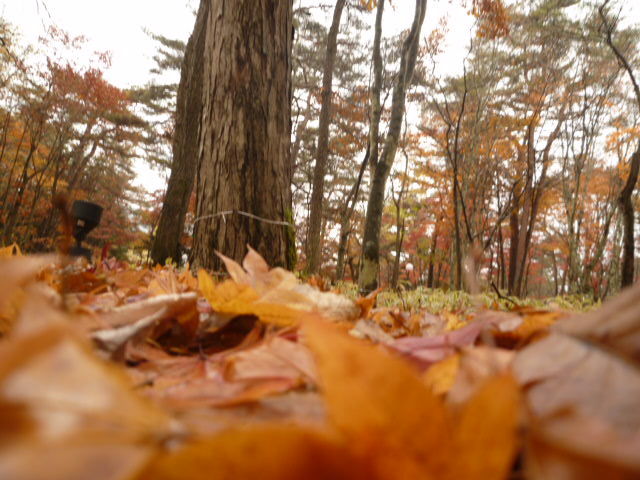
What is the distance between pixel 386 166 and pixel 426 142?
1046 cm

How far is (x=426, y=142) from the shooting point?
14.4 meters

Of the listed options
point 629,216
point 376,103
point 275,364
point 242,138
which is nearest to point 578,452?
point 275,364

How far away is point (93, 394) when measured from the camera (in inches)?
7.5

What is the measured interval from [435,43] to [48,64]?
35.5ft

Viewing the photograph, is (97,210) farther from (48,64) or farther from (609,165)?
(609,165)

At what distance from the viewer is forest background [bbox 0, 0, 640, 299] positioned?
10.1 metres

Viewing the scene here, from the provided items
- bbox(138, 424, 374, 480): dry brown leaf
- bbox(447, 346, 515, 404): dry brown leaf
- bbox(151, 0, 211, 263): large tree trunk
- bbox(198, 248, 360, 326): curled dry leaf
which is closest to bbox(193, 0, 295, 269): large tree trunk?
bbox(198, 248, 360, 326): curled dry leaf

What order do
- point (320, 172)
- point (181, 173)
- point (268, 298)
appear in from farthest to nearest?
point (320, 172), point (181, 173), point (268, 298)

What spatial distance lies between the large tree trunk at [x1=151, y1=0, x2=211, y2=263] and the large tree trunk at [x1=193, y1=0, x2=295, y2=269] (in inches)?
116

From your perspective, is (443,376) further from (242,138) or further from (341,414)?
(242,138)

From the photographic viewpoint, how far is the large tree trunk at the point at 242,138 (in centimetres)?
202

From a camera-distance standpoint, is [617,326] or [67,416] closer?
[67,416]

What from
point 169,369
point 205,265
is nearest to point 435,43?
point 205,265

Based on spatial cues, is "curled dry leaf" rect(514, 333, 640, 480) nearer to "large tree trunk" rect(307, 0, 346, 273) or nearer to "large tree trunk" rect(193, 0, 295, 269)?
"large tree trunk" rect(193, 0, 295, 269)
